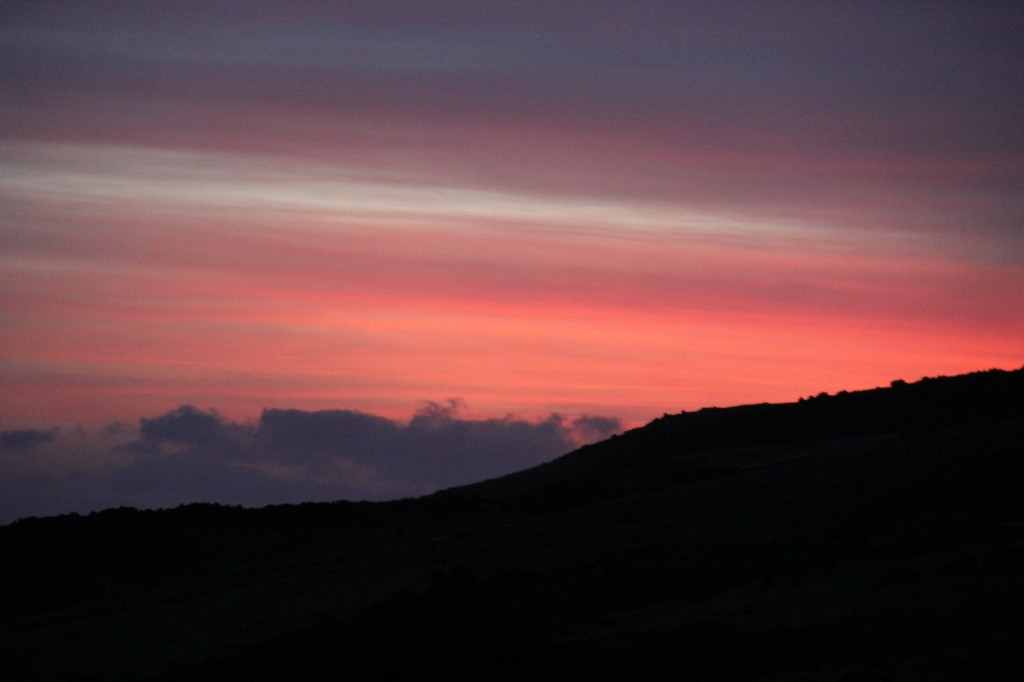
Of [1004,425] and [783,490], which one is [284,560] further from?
[1004,425]

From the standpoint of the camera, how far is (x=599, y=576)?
30078 mm

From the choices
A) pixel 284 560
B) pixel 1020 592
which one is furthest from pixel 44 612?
pixel 1020 592

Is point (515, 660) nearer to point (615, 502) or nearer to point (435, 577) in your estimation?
point (435, 577)

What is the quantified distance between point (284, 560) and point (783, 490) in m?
16.2

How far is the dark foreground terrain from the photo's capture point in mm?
22188

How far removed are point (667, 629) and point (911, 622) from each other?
4715mm

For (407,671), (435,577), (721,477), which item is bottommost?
(407,671)

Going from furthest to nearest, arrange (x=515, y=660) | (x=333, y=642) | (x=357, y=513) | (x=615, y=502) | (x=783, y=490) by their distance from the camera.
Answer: (x=357, y=513) < (x=615, y=502) < (x=783, y=490) < (x=333, y=642) < (x=515, y=660)

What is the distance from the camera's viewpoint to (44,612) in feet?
124

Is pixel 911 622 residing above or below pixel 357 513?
below

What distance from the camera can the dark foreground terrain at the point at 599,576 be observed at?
72.8 ft

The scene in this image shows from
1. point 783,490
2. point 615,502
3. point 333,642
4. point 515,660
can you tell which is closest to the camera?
point 515,660

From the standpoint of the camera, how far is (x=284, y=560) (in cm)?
3988

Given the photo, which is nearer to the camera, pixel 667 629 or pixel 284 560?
pixel 667 629
